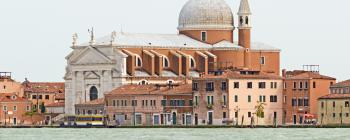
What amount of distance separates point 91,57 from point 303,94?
16903 millimetres

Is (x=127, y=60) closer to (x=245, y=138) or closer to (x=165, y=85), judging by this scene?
(x=165, y=85)

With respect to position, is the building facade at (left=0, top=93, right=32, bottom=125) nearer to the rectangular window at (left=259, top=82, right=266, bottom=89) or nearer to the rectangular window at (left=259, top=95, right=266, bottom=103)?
the rectangular window at (left=259, top=95, right=266, bottom=103)

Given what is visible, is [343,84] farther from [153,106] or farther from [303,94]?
[153,106]

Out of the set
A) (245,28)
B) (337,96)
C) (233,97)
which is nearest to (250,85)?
(233,97)

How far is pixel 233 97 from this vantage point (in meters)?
125

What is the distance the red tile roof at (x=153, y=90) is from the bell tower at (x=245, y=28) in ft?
42.4

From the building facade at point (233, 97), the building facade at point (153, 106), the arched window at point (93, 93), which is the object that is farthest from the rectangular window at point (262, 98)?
the arched window at point (93, 93)

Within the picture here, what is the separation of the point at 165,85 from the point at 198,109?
4.55 metres

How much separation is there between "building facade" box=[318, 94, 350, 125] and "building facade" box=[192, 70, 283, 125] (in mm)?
4557

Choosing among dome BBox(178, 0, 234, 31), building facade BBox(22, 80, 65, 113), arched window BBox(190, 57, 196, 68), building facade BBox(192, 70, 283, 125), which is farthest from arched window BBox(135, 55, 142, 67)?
building facade BBox(192, 70, 283, 125)

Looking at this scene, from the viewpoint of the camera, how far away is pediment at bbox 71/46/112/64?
13550cm

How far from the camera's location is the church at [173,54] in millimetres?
135500

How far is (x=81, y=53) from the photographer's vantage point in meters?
137

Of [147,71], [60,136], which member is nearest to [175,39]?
[147,71]
